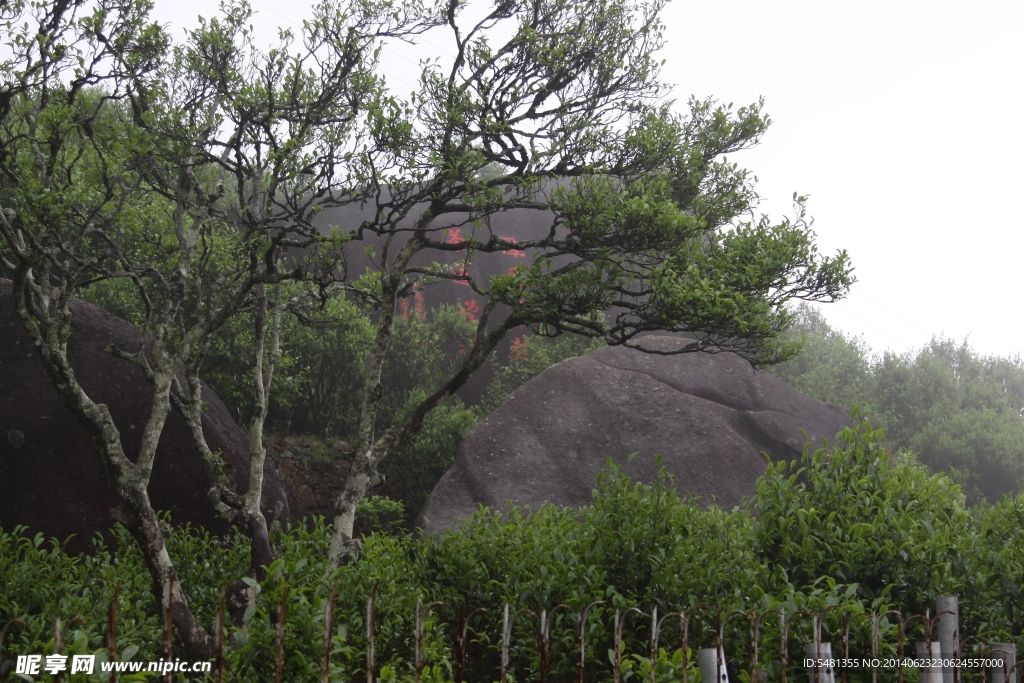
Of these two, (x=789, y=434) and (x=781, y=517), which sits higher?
(x=789, y=434)

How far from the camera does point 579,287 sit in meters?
9.54

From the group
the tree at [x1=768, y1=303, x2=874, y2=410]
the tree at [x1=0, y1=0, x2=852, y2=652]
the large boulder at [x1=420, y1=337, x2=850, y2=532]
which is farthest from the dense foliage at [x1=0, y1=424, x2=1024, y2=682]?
the tree at [x1=768, y1=303, x2=874, y2=410]

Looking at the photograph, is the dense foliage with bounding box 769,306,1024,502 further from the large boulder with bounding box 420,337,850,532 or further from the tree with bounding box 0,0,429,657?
the tree with bounding box 0,0,429,657

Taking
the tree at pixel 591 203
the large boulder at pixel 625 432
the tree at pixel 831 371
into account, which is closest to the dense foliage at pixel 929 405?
the tree at pixel 831 371

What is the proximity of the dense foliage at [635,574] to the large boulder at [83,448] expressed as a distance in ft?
7.50

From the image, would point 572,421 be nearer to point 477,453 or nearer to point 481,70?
point 477,453

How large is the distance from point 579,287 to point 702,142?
317 cm

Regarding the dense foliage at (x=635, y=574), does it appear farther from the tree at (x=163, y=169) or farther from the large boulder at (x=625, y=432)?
the large boulder at (x=625, y=432)

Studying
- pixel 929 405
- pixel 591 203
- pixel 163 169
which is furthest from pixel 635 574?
pixel 929 405

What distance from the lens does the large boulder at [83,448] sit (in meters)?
10.8

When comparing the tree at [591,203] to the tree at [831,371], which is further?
the tree at [831,371]

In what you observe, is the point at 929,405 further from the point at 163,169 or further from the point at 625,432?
the point at 163,169

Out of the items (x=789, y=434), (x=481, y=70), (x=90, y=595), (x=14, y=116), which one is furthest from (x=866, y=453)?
(x=14, y=116)

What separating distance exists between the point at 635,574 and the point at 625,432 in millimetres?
7716
